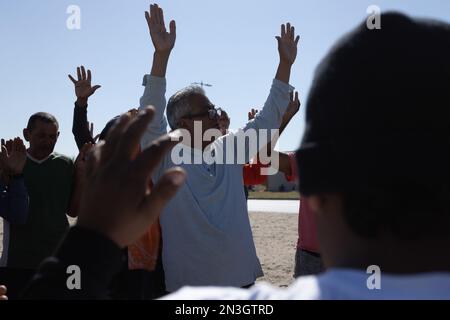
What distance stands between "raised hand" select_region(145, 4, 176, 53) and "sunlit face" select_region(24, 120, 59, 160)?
199cm

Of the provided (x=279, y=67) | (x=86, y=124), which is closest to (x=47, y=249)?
(x=86, y=124)

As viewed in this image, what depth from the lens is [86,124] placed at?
4473 millimetres

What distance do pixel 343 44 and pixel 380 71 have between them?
0.36ft

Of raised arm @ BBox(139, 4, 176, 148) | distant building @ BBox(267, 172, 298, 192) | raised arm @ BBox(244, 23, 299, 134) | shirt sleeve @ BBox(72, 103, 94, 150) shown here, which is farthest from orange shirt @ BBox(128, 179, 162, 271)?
distant building @ BBox(267, 172, 298, 192)

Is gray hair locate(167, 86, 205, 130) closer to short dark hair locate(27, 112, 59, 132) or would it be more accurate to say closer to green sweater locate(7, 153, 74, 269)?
green sweater locate(7, 153, 74, 269)

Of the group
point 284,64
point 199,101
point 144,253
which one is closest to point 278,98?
point 284,64

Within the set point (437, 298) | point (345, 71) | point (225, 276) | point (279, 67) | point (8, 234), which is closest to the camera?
point (437, 298)

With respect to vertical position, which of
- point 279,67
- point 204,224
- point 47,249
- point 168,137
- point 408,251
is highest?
point 279,67

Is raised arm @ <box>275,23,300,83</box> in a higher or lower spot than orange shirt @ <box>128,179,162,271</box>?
higher

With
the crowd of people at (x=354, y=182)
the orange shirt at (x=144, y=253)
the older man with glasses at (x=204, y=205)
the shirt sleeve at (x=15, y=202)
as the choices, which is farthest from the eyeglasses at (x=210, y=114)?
the crowd of people at (x=354, y=182)

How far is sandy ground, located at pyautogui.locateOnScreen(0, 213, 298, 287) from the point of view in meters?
7.32

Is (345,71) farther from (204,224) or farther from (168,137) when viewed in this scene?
(204,224)

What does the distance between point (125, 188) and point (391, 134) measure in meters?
0.48

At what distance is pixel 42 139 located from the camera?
4430mm
